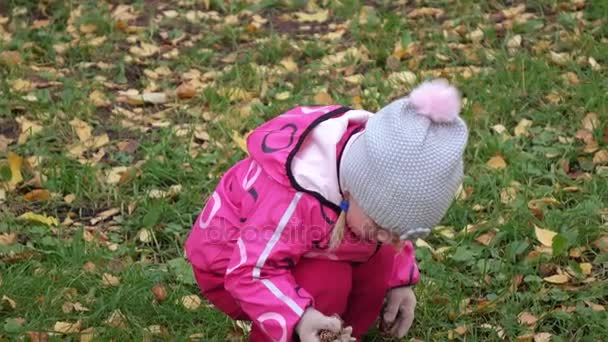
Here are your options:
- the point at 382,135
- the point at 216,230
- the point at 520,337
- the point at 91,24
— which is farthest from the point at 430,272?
the point at 91,24

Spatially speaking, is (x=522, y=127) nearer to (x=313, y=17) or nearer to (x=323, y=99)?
(x=323, y=99)

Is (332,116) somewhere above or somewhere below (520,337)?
above

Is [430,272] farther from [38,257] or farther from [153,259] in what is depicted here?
[38,257]

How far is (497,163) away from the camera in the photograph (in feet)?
11.9

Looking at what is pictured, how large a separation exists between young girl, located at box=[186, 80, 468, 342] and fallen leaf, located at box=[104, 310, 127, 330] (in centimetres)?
31

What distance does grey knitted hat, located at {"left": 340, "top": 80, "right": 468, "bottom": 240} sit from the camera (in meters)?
2.18

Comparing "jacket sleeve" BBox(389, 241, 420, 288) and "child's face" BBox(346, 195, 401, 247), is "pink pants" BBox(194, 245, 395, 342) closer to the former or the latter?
"jacket sleeve" BBox(389, 241, 420, 288)

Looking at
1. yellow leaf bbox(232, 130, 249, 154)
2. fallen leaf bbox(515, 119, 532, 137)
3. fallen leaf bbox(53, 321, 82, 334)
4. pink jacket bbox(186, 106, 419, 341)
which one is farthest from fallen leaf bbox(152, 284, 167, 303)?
fallen leaf bbox(515, 119, 532, 137)

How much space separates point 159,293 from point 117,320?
0.17 metres

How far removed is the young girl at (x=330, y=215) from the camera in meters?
2.20

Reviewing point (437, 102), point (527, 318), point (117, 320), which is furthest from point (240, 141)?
point (437, 102)

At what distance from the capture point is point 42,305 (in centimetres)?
289

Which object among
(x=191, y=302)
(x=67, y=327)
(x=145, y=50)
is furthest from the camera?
(x=145, y=50)

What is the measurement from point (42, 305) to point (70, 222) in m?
0.58
